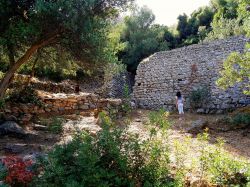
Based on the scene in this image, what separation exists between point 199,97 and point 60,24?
7888 mm

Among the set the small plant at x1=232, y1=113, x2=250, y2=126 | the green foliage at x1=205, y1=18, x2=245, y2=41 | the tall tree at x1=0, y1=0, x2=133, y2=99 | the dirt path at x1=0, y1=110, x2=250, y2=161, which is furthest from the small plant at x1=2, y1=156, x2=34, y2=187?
the green foliage at x1=205, y1=18, x2=245, y2=41

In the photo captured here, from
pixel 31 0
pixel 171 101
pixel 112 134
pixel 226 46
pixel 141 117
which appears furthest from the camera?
pixel 171 101

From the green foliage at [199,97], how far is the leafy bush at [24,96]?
23.0 feet

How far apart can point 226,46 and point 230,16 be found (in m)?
14.2

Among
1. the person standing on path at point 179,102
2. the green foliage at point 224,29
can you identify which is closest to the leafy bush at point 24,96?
the person standing on path at point 179,102

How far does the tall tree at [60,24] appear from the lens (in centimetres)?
894

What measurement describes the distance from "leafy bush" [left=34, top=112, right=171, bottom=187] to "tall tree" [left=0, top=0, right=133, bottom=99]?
4702 millimetres

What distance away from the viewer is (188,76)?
15.7 metres

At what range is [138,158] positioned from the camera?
5273 mm

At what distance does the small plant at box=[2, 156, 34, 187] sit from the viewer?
15.9ft

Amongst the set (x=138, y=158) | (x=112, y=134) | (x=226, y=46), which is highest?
(x=226, y=46)

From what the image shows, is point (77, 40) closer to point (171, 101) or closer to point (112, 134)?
point (112, 134)

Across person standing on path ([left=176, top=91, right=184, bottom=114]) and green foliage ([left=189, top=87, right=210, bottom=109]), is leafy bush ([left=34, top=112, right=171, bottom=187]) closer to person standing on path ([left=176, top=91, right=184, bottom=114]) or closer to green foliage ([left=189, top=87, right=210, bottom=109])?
person standing on path ([left=176, top=91, right=184, bottom=114])

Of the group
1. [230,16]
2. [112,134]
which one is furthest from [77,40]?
[230,16]
